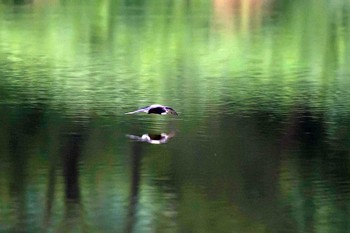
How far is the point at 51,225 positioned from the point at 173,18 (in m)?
15.8

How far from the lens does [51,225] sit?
7.02m

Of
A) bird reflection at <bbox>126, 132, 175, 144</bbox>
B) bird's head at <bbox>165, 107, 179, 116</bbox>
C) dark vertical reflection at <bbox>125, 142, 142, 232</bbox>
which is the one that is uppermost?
bird's head at <bbox>165, 107, 179, 116</bbox>

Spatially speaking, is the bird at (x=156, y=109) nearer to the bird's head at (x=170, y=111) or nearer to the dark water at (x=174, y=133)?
the bird's head at (x=170, y=111)

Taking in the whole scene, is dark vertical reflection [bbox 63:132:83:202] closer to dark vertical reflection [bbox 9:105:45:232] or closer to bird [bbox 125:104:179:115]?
dark vertical reflection [bbox 9:105:45:232]

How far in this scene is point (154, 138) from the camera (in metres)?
9.57

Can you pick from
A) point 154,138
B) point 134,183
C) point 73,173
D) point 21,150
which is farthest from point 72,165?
point 154,138

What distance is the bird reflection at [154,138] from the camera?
9.45 metres

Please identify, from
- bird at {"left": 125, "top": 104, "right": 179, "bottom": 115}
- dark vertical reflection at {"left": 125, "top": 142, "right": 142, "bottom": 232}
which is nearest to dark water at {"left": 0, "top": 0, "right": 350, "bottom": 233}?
dark vertical reflection at {"left": 125, "top": 142, "right": 142, "bottom": 232}

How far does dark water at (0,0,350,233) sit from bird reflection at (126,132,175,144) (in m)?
0.02

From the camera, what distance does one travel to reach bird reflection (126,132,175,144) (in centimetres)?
945

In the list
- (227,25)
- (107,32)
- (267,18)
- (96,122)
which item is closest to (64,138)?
(96,122)

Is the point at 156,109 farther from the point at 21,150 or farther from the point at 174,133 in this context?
the point at 21,150

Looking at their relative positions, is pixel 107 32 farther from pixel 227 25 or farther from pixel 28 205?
pixel 28 205

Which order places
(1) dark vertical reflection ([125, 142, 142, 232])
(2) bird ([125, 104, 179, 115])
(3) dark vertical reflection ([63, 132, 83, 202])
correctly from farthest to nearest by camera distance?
1. (2) bird ([125, 104, 179, 115])
2. (3) dark vertical reflection ([63, 132, 83, 202])
3. (1) dark vertical reflection ([125, 142, 142, 232])
